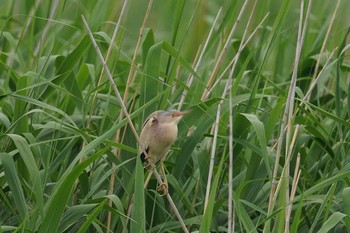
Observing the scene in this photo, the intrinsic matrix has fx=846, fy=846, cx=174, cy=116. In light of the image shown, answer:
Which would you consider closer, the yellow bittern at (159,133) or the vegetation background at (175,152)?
the yellow bittern at (159,133)

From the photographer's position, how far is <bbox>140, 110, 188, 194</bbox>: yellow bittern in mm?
2826

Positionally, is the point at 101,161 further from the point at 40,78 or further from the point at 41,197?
the point at 41,197

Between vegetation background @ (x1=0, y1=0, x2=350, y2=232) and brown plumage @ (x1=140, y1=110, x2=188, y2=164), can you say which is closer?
brown plumage @ (x1=140, y1=110, x2=188, y2=164)

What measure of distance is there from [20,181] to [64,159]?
19 centimetres

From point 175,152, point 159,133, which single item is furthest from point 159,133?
point 175,152

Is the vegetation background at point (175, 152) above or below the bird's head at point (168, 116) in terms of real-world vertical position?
below

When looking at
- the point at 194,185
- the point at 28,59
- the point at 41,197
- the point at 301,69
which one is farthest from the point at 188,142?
the point at 28,59

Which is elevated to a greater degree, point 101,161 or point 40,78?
point 40,78

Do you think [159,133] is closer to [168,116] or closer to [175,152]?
[168,116]

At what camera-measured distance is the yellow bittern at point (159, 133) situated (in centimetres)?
283

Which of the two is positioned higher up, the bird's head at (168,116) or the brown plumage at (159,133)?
the bird's head at (168,116)

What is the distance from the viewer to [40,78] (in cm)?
338

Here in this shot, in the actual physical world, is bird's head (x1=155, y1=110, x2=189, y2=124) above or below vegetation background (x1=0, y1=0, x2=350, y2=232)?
above

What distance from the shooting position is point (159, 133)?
282cm
